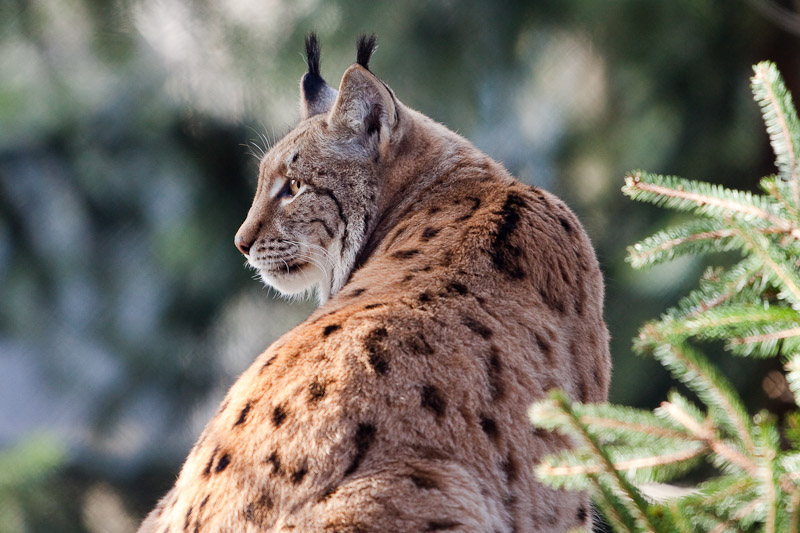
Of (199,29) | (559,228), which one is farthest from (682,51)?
(559,228)

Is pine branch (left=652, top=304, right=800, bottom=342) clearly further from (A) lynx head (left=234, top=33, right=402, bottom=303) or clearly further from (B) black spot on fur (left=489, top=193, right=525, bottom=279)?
(A) lynx head (left=234, top=33, right=402, bottom=303)

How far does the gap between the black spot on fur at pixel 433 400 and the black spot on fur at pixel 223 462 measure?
39 centimetres

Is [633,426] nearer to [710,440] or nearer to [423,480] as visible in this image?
[710,440]

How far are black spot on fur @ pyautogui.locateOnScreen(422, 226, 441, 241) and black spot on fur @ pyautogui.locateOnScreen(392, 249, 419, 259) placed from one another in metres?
0.07

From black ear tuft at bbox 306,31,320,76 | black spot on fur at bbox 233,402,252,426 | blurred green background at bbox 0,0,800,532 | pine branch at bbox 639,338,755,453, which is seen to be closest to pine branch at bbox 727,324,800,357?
pine branch at bbox 639,338,755,453

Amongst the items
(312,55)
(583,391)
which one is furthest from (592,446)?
(312,55)

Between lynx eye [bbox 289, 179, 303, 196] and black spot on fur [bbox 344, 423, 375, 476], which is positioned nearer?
black spot on fur [bbox 344, 423, 375, 476]

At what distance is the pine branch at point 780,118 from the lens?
1290mm

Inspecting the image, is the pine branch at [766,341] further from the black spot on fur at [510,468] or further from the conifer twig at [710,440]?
the black spot on fur at [510,468]

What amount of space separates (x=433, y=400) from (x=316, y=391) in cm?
23

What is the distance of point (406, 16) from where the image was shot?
7422 millimetres

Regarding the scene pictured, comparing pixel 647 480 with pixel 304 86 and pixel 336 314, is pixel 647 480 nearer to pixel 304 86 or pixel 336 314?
pixel 336 314

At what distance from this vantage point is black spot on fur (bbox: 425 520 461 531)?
1.66m

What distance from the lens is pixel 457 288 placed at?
2.05 m
